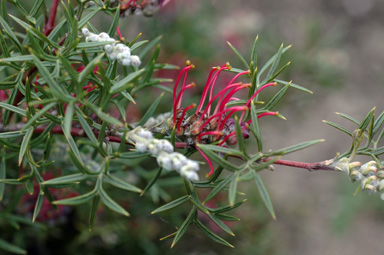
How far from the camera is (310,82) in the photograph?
76.7 inches

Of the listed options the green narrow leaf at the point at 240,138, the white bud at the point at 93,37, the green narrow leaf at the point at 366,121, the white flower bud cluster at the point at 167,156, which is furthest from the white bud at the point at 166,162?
the green narrow leaf at the point at 366,121

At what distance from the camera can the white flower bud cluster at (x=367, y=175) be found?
0.65m

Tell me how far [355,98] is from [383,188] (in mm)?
2720

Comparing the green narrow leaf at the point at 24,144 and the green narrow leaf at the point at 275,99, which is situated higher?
the green narrow leaf at the point at 275,99

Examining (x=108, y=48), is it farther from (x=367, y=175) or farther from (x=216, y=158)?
(x=367, y=175)

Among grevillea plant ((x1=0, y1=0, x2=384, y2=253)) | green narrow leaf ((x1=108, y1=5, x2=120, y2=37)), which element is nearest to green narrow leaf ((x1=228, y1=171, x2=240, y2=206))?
grevillea plant ((x1=0, y1=0, x2=384, y2=253))

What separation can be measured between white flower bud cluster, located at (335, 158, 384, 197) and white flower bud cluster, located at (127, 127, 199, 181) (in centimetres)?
25

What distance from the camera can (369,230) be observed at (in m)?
2.82

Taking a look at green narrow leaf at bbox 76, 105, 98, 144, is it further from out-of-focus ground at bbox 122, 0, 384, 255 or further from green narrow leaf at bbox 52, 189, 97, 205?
out-of-focus ground at bbox 122, 0, 384, 255

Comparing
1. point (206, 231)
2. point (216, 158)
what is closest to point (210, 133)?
point (216, 158)

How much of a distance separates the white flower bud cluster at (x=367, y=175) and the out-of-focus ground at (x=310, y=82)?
1.08 meters

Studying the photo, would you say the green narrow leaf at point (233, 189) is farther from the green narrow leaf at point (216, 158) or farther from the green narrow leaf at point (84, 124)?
the green narrow leaf at point (84, 124)

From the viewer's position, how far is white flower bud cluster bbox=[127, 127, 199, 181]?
1.90 ft

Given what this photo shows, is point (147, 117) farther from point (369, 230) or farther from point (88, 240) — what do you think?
point (369, 230)
